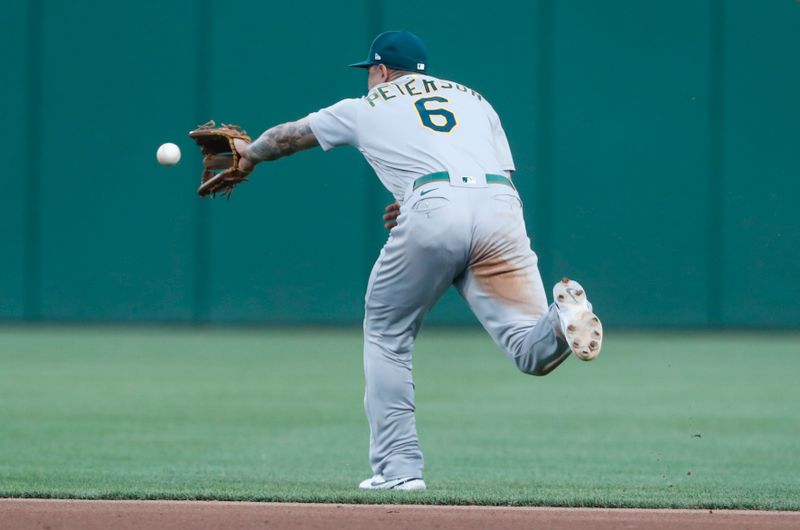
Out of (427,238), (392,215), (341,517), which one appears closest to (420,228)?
Result: (427,238)

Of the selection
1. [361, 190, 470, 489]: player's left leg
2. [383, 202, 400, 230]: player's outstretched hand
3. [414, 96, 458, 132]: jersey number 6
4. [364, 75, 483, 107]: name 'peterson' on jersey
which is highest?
[364, 75, 483, 107]: name 'peterson' on jersey

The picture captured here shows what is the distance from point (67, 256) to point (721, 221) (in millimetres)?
7421

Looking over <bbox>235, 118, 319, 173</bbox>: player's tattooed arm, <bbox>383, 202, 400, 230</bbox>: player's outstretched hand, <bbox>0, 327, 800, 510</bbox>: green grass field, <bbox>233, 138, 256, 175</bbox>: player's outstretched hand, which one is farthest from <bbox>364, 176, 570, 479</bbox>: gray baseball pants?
<bbox>233, 138, 256, 175</bbox>: player's outstretched hand

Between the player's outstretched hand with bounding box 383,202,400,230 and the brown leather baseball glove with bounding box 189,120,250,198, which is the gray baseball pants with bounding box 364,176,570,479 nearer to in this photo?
the player's outstretched hand with bounding box 383,202,400,230

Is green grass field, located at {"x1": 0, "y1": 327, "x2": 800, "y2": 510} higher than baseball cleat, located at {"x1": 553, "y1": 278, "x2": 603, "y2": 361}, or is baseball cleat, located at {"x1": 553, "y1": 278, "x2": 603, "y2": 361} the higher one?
baseball cleat, located at {"x1": 553, "y1": 278, "x2": 603, "y2": 361}


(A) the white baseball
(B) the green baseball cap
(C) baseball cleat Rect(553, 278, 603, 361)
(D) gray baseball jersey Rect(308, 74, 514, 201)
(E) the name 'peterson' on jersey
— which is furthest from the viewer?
(A) the white baseball

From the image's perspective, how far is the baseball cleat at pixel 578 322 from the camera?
15.9ft

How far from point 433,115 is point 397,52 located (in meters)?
0.33

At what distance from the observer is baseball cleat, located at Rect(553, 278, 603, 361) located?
4832 millimetres

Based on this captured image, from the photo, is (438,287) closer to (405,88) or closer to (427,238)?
(427,238)

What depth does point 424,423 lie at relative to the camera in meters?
8.87

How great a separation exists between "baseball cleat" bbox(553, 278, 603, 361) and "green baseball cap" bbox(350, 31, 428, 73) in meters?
1.31

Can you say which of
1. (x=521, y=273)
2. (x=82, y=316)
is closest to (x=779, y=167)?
(x=82, y=316)

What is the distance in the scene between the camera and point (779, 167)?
51.3 ft
